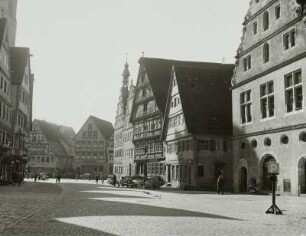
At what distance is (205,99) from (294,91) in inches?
736

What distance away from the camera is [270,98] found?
32.0 meters

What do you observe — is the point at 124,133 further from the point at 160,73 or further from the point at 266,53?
the point at 266,53

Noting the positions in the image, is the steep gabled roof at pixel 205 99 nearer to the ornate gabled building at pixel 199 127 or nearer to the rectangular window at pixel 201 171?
the ornate gabled building at pixel 199 127

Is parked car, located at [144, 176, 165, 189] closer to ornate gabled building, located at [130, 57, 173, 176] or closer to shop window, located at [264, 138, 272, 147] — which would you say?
ornate gabled building, located at [130, 57, 173, 176]

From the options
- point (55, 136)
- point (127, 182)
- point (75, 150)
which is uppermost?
point (55, 136)

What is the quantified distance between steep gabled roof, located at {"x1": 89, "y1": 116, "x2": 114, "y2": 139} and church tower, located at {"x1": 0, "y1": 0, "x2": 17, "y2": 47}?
3604cm

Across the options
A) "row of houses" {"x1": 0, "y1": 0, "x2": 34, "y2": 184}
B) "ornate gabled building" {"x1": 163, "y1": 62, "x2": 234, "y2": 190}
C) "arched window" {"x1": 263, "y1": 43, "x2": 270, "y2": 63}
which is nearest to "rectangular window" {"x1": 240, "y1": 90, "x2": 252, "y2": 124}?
"arched window" {"x1": 263, "y1": 43, "x2": 270, "y2": 63}

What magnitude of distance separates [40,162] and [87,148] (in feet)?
36.3

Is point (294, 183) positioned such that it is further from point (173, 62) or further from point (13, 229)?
point (173, 62)

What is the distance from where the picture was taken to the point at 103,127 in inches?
4222

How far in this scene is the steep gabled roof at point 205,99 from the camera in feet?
147

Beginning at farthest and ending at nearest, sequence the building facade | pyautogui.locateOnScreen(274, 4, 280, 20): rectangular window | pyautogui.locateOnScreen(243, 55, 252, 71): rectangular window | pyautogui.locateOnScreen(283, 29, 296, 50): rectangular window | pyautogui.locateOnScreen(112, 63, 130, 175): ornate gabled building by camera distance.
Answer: pyautogui.locateOnScreen(112, 63, 130, 175): ornate gabled building, the building facade, pyautogui.locateOnScreen(243, 55, 252, 71): rectangular window, pyautogui.locateOnScreen(274, 4, 280, 20): rectangular window, pyautogui.locateOnScreen(283, 29, 296, 50): rectangular window

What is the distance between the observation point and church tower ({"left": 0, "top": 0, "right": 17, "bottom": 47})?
221 feet

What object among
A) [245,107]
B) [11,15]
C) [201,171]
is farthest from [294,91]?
[11,15]
